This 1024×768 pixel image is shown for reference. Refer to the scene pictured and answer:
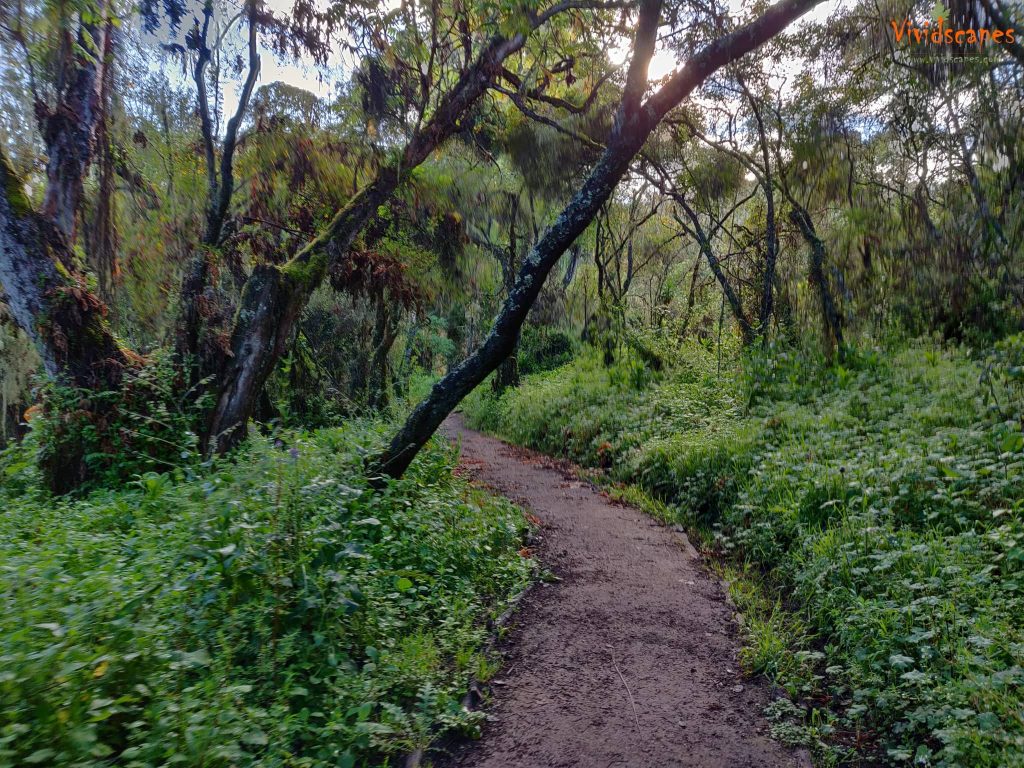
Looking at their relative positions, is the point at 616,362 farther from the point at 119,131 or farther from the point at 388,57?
the point at 119,131

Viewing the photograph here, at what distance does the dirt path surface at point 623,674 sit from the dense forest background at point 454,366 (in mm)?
291

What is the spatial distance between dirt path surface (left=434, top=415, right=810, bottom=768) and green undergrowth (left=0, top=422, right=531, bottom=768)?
0.30m

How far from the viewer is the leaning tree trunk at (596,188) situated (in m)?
5.76

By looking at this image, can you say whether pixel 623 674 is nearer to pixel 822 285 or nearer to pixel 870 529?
pixel 870 529

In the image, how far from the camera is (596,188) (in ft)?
19.8

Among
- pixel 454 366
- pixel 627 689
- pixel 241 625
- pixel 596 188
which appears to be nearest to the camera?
pixel 241 625

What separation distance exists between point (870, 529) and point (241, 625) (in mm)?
4386

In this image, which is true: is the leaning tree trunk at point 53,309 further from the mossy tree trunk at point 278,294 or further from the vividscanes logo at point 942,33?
the vividscanes logo at point 942,33

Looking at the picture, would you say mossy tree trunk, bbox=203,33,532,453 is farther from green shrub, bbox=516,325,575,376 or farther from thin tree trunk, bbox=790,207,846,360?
green shrub, bbox=516,325,575,376

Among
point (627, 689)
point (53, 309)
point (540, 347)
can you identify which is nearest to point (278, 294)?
point (53, 309)

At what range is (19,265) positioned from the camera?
22.0 feet

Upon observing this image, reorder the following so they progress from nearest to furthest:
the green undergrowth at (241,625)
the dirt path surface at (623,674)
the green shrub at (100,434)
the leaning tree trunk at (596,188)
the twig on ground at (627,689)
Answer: the green undergrowth at (241,625)
the dirt path surface at (623,674)
the twig on ground at (627,689)
the leaning tree trunk at (596,188)
the green shrub at (100,434)

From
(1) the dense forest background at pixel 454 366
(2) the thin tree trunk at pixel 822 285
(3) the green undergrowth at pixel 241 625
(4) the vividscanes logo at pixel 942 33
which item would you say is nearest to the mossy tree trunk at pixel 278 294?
(1) the dense forest background at pixel 454 366

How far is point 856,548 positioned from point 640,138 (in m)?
4.07
